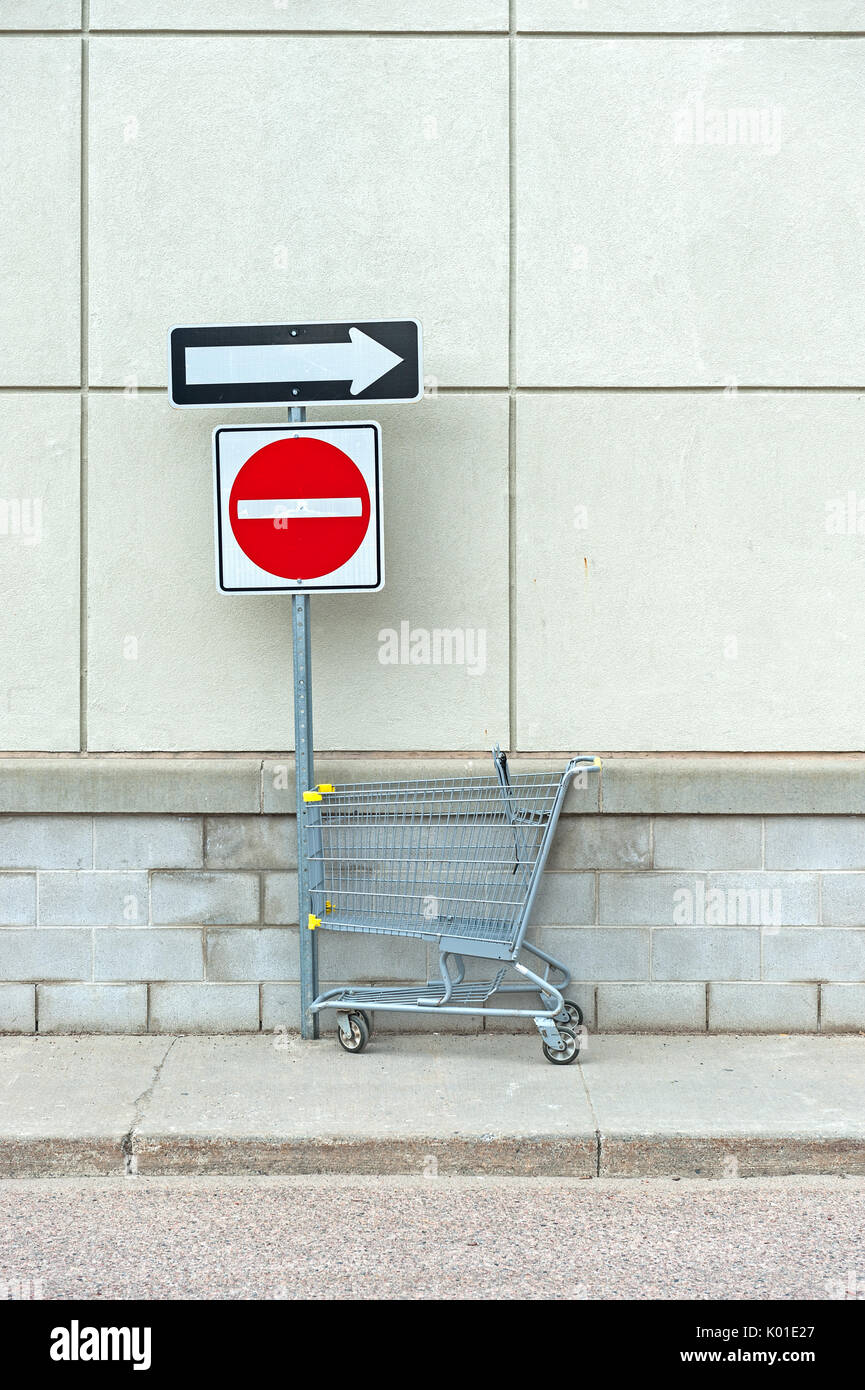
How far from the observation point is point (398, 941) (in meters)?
5.47

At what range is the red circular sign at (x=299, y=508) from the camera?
16.7 ft

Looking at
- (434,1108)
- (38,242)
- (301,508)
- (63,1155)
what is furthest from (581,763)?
(38,242)

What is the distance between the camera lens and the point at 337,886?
523 cm

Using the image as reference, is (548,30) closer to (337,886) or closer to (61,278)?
(61,278)

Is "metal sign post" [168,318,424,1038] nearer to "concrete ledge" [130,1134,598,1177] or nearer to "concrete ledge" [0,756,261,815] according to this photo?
"concrete ledge" [0,756,261,815]

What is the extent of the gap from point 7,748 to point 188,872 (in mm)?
1039

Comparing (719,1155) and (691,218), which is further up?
(691,218)

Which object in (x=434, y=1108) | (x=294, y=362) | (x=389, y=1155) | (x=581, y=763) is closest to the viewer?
(x=389, y=1155)

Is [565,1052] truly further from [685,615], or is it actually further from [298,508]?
[298,508]

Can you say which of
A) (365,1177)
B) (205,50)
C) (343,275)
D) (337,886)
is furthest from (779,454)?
(365,1177)

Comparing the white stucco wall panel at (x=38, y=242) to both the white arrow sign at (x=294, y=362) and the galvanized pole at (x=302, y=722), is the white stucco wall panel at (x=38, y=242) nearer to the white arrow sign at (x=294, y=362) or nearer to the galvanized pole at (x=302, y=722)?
the white arrow sign at (x=294, y=362)

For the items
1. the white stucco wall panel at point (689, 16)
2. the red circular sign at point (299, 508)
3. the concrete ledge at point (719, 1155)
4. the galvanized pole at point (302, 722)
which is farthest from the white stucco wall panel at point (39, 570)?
the concrete ledge at point (719, 1155)

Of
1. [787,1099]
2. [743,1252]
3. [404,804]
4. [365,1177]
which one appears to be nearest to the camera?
[743,1252]

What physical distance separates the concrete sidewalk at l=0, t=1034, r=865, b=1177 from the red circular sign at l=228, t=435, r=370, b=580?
2.12 m
